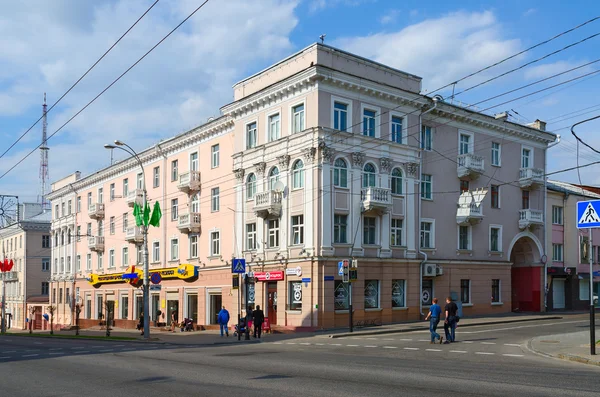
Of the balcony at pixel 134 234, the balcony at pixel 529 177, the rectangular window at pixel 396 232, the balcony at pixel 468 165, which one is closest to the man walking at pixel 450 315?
the rectangular window at pixel 396 232

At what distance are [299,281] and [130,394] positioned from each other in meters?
22.7

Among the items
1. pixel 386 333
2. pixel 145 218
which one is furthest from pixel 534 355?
pixel 145 218

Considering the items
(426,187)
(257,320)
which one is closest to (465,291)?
(426,187)

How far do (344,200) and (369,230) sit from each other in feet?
8.14

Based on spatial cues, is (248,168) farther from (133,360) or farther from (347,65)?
(133,360)

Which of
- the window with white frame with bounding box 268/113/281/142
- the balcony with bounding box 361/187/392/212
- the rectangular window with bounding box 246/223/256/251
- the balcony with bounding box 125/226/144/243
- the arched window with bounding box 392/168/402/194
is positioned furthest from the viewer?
the balcony with bounding box 125/226/144/243

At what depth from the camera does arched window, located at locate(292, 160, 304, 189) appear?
115 ft

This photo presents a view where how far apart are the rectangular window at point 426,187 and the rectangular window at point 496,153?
21.1 ft

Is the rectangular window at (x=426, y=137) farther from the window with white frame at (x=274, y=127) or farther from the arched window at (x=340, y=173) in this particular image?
the window with white frame at (x=274, y=127)

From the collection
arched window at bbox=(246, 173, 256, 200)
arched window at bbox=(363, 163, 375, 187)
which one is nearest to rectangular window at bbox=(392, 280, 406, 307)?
arched window at bbox=(363, 163, 375, 187)

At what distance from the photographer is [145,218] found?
108ft

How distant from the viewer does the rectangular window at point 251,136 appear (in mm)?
39000

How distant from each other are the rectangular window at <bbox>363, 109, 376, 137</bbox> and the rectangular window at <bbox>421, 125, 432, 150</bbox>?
454 centimetres

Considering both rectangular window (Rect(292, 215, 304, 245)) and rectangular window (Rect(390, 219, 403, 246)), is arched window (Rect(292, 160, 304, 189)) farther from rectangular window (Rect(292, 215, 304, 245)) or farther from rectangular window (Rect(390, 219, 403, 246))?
rectangular window (Rect(390, 219, 403, 246))
